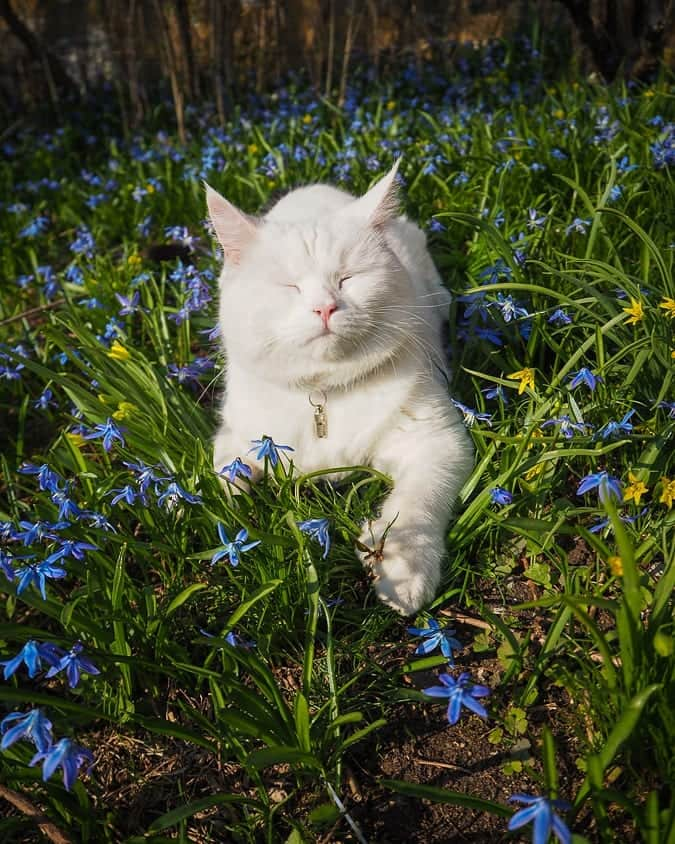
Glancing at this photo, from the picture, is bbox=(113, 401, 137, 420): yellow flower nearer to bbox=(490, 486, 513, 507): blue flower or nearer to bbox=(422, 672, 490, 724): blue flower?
bbox=(490, 486, 513, 507): blue flower

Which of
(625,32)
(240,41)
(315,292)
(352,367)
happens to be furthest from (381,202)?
(240,41)

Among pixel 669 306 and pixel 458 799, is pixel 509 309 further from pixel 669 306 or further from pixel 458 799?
pixel 458 799

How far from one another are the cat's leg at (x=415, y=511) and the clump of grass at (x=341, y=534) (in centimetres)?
7

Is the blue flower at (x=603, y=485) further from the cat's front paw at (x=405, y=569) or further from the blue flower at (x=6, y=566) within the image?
the blue flower at (x=6, y=566)

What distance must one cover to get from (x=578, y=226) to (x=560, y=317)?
0.70 m

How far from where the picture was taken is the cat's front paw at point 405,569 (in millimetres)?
1993

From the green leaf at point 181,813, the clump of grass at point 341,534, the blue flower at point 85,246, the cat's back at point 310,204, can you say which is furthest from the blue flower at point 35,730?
the blue flower at point 85,246

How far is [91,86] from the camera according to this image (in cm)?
771

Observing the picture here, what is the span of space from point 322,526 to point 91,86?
769 centimetres

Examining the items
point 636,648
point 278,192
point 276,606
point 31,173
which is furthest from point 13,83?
point 636,648

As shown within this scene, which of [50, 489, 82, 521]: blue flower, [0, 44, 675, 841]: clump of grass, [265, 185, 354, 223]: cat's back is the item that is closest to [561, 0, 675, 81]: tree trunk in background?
[0, 44, 675, 841]: clump of grass

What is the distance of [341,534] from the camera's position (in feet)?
7.56

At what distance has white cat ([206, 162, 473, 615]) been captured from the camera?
2.06m

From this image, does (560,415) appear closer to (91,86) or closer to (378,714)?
(378,714)
